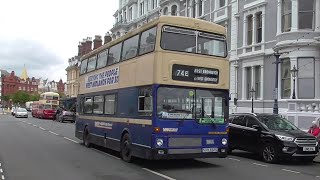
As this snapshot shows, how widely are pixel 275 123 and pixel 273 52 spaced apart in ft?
54.2

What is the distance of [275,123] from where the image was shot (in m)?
15.9

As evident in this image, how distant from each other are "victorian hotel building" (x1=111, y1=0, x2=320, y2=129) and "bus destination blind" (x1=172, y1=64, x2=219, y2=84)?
12560mm

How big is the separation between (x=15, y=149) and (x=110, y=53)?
5615 mm

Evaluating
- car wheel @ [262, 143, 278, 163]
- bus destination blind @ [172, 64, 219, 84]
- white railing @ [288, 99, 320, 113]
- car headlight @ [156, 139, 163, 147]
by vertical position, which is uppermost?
bus destination blind @ [172, 64, 219, 84]

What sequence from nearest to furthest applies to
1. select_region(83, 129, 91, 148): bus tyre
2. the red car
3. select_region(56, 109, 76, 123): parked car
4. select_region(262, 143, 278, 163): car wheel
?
select_region(262, 143, 278, 163): car wheel, select_region(83, 129, 91, 148): bus tyre, select_region(56, 109, 76, 123): parked car, the red car

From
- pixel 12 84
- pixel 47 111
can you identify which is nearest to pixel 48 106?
pixel 47 111

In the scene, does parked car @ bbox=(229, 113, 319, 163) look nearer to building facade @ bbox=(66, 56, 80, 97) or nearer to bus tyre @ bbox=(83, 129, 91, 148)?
bus tyre @ bbox=(83, 129, 91, 148)

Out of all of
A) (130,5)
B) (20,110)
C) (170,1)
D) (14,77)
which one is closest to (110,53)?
(170,1)

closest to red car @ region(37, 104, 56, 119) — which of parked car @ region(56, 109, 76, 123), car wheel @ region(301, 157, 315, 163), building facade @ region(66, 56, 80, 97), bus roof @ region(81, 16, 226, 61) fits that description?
parked car @ region(56, 109, 76, 123)

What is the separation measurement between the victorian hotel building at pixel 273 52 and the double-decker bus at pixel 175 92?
493 inches

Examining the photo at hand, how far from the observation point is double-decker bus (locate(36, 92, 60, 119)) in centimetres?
6247

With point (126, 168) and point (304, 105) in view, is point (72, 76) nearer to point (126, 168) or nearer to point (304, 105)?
point (304, 105)

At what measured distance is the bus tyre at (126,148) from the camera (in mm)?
14372

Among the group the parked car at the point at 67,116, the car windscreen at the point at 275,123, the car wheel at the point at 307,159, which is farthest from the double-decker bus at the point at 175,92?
the parked car at the point at 67,116
